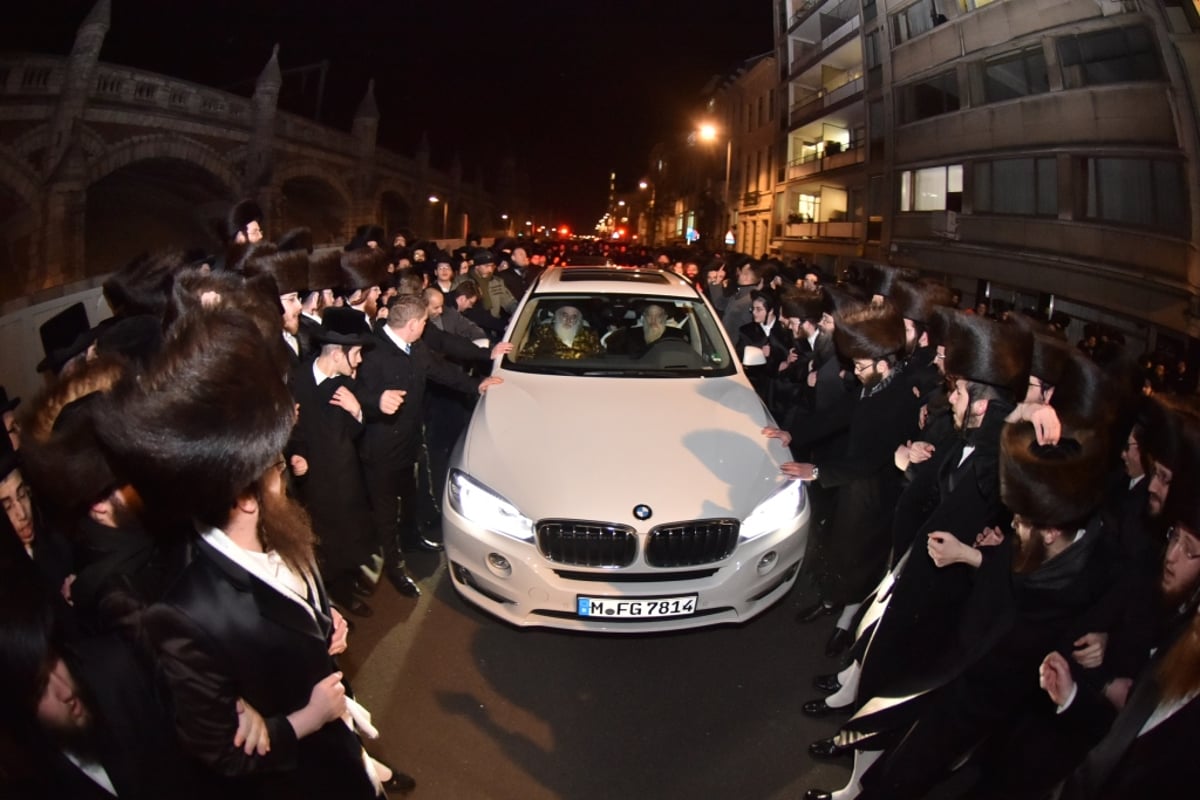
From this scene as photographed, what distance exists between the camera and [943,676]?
246 cm

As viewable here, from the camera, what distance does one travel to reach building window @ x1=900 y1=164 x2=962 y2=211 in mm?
21141

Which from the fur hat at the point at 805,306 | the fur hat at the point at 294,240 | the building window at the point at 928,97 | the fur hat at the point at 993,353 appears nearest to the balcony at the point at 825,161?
the building window at the point at 928,97

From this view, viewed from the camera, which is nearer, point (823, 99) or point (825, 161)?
point (825, 161)

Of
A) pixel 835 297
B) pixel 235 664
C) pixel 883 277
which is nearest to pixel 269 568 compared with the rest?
pixel 235 664

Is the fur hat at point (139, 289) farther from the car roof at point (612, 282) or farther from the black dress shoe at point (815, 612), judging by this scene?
the black dress shoe at point (815, 612)

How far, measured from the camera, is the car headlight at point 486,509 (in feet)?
11.7

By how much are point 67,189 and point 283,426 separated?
21277 mm

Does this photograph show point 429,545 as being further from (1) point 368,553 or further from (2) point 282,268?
(2) point 282,268

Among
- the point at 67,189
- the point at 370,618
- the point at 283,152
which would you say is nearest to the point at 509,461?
the point at 370,618

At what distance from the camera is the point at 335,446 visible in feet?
12.9

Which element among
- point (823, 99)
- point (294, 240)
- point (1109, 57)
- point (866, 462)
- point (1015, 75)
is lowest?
point (866, 462)

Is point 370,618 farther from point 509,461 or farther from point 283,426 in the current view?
point 283,426

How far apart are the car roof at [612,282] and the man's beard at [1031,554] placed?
376 cm

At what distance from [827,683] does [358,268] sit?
159 inches
